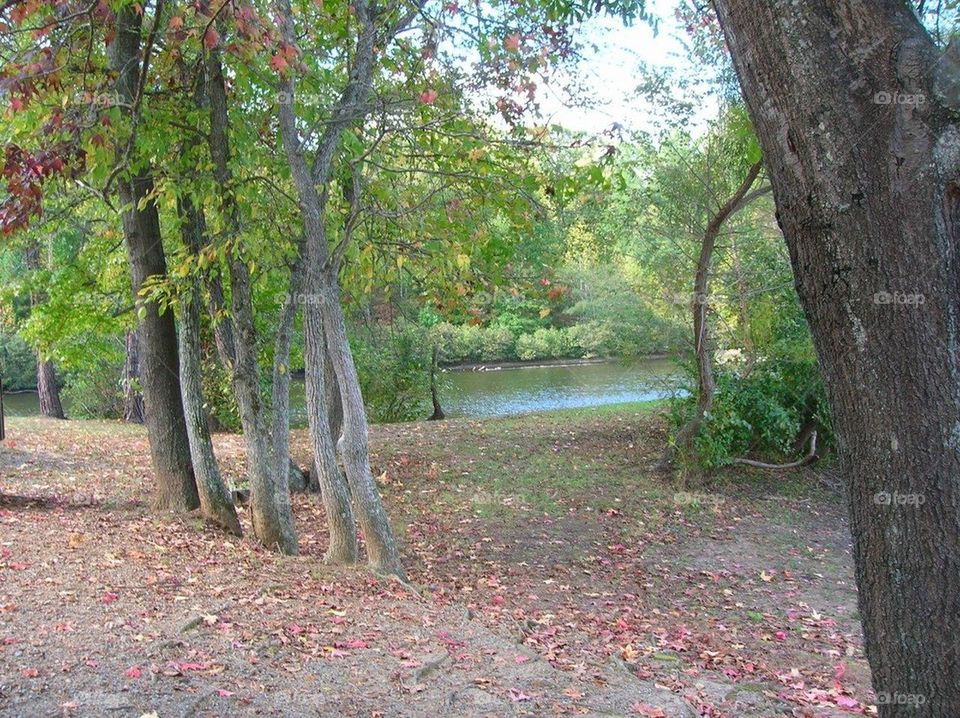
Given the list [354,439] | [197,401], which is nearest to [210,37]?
[354,439]

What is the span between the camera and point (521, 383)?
1174 inches

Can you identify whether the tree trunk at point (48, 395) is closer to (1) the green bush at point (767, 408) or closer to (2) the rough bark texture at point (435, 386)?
(2) the rough bark texture at point (435, 386)

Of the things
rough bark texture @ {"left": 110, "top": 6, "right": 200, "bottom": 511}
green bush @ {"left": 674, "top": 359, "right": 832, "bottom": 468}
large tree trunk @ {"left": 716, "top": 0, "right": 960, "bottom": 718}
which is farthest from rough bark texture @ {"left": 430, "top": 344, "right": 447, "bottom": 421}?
large tree trunk @ {"left": 716, "top": 0, "right": 960, "bottom": 718}

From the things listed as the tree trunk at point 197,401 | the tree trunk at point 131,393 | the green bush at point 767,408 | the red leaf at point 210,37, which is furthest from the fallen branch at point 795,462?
the tree trunk at point 131,393

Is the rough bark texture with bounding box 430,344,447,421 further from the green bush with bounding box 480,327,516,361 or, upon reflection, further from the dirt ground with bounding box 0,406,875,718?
the green bush with bounding box 480,327,516,361

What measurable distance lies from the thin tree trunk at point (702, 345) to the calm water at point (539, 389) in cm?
705

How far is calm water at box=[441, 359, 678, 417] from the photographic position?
80.1 ft

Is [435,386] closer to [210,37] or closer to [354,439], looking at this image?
[354,439]

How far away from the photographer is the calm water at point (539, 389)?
80.1ft

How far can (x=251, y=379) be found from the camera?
8297 millimetres

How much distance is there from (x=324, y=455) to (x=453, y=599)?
5.93 feet

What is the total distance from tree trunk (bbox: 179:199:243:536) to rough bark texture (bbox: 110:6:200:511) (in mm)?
352

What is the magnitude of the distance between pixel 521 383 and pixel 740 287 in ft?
52.9

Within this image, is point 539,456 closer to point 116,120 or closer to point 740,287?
point 740,287
